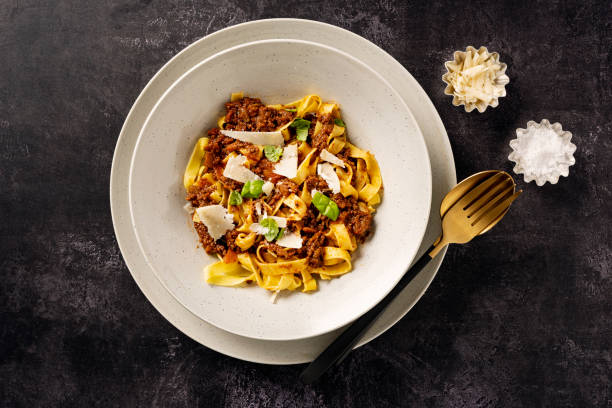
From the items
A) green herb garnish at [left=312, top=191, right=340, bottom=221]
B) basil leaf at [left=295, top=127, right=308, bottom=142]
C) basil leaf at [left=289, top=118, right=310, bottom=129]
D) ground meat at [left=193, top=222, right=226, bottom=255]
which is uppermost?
basil leaf at [left=289, top=118, right=310, bottom=129]

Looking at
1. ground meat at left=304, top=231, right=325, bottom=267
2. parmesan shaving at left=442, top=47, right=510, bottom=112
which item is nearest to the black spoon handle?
ground meat at left=304, top=231, right=325, bottom=267

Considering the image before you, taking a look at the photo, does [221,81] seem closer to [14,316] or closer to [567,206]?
[14,316]

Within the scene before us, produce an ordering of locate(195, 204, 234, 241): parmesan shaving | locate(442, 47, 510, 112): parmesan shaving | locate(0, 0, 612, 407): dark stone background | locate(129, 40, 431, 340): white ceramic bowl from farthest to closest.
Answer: locate(0, 0, 612, 407): dark stone background → locate(442, 47, 510, 112): parmesan shaving → locate(195, 204, 234, 241): parmesan shaving → locate(129, 40, 431, 340): white ceramic bowl

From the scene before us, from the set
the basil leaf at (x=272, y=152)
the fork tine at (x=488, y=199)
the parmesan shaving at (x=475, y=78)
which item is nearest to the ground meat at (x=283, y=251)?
the basil leaf at (x=272, y=152)

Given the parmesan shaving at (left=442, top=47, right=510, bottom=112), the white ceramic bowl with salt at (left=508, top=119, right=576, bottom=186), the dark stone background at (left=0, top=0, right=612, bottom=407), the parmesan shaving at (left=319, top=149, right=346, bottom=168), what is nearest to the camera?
the parmesan shaving at (left=319, top=149, right=346, bottom=168)

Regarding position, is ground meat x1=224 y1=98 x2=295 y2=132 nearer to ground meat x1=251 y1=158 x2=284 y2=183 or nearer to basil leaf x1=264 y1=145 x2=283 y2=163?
basil leaf x1=264 y1=145 x2=283 y2=163

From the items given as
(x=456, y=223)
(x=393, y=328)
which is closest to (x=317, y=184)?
(x=456, y=223)

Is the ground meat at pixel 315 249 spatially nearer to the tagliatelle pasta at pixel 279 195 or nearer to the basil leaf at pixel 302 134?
the tagliatelle pasta at pixel 279 195
